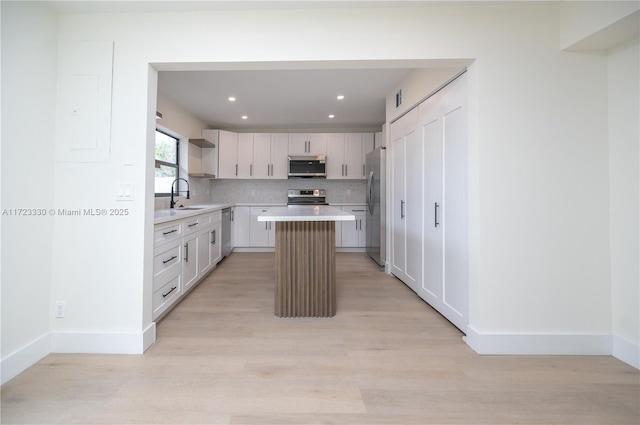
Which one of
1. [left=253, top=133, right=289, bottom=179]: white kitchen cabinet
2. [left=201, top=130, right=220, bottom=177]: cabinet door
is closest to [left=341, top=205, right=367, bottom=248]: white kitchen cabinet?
[left=253, top=133, right=289, bottom=179]: white kitchen cabinet

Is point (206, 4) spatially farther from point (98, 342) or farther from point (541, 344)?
point (541, 344)

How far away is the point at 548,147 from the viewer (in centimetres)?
189

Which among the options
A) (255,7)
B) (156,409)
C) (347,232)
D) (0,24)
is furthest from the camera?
(347,232)

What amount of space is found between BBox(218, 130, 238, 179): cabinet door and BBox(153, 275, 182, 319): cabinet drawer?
2986 millimetres

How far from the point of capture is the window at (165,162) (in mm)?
3969

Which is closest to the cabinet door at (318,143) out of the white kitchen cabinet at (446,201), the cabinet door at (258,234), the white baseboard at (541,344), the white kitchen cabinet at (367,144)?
the white kitchen cabinet at (367,144)

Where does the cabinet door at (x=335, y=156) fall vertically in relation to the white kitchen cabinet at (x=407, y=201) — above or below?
above

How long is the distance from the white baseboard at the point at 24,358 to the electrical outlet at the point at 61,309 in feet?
0.45

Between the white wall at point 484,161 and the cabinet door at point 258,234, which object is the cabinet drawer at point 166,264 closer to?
the white wall at point 484,161

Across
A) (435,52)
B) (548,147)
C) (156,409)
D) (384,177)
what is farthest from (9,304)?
(384,177)

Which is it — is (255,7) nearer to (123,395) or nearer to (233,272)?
(123,395)

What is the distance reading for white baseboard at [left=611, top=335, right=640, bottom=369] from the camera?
5.75ft

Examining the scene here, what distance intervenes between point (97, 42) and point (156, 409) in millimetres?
2316

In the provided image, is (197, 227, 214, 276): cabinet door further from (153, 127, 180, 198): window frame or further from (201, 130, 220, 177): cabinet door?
(201, 130, 220, 177): cabinet door
